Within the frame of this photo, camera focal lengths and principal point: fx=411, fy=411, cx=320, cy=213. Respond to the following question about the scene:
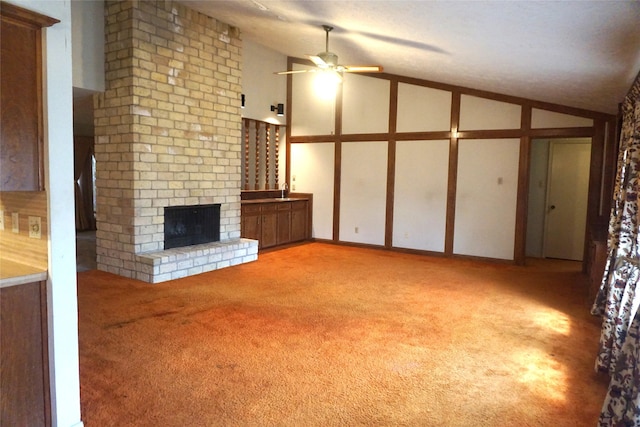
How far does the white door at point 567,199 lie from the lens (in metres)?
6.92

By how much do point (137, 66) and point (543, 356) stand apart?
5196 millimetres

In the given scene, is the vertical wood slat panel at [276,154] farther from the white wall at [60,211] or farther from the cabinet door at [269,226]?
the white wall at [60,211]

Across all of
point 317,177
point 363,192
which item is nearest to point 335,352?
point 363,192

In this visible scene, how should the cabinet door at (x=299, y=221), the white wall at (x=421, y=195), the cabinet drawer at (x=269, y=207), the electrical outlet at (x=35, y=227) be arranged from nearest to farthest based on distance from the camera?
the electrical outlet at (x=35, y=227), the white wall at (x=421, y=195), the cabinet drawer at (x=269, y=207), the cabinet door at (x=299, y=221)

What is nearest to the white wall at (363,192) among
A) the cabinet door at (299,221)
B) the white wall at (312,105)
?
the white wall at (312,105)

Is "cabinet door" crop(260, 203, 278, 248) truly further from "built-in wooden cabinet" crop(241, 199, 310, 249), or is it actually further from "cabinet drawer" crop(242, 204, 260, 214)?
"cabinet drawer" crop(242, 204, 260, 214)

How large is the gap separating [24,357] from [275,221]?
5755mm

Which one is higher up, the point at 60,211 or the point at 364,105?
the point at 364,105

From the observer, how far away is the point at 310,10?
4516 mm

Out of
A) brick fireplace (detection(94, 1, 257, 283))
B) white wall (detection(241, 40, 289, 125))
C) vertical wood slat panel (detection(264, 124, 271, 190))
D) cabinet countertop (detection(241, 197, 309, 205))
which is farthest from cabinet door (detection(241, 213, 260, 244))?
white wall (detection(241, 40, 289, 125))

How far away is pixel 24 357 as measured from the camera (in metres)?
1.87

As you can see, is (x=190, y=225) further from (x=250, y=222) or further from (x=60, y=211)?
(x=60, y=211)

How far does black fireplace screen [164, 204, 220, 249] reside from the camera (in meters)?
5.52

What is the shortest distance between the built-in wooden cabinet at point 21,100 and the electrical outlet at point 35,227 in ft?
0.60
